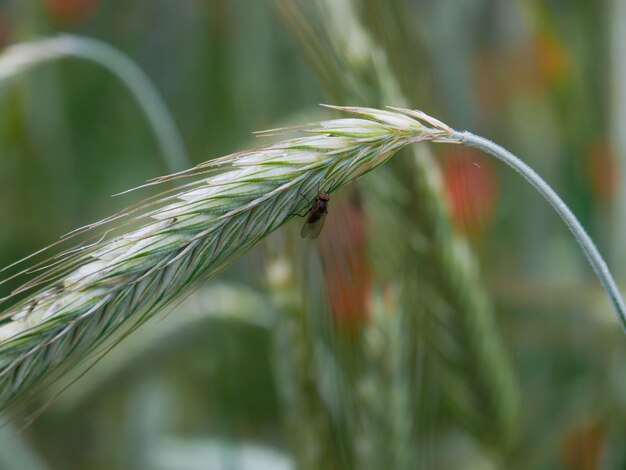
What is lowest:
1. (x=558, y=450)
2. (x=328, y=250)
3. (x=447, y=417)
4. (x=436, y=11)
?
(x=558, y=450)

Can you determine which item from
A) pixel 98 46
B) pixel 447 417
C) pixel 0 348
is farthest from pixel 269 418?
pixel 0 348

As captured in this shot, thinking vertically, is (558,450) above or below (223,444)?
below

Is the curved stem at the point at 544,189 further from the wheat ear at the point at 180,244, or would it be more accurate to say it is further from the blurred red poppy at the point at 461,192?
the blurred red poppy at the point at 461,192

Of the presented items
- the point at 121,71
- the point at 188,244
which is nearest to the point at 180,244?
the point at 188,244

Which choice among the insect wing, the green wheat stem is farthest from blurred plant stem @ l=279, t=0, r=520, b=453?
the green wheat stem

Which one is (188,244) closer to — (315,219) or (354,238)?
(315,219)

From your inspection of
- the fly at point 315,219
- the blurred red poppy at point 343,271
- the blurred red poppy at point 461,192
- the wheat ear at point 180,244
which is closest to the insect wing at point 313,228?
the fly at point 315,219

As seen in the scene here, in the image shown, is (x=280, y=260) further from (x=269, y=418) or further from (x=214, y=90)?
(x=214, y=90)
